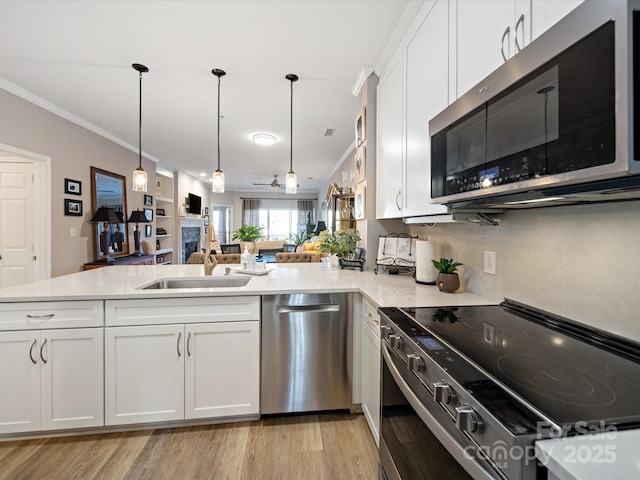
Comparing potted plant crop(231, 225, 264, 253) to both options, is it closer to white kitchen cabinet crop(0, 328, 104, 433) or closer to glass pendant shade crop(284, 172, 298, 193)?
glass pendant shade crop(284, 172, 298, 193)

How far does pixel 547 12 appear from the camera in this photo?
86 centimetres

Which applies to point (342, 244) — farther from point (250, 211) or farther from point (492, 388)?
point (250, 211)

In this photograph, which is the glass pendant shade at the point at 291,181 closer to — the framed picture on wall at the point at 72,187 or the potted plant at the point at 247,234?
the framed picture on wall at the point at 72,187

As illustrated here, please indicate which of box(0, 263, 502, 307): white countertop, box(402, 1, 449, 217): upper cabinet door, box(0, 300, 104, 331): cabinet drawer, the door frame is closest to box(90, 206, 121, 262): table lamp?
the door frame

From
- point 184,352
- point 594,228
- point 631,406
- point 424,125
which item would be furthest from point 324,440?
point 424,125

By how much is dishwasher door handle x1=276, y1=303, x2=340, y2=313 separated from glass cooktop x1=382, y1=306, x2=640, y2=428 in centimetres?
76

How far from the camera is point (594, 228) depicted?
3.35ft

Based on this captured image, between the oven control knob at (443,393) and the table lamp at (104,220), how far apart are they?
4669 mm

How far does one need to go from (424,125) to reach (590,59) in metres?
1.06

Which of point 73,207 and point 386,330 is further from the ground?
point 73,207

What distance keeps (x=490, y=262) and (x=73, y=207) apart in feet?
15.4

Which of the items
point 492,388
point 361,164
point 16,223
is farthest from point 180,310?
point 16,223

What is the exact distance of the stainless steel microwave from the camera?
21.8 inches

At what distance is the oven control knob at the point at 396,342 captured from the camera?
3.67 feet
